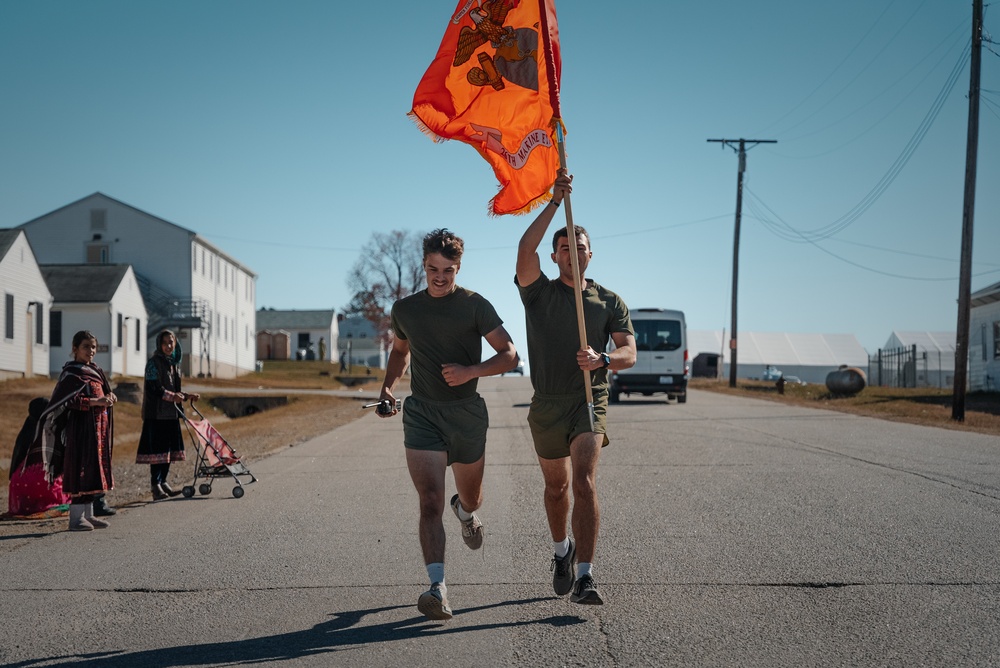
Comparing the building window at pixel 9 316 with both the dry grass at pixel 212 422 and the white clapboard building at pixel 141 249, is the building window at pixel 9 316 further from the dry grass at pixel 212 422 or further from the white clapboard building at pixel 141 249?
the white clapboard building at pixel 141 249

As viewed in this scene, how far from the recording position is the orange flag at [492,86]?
702 cm

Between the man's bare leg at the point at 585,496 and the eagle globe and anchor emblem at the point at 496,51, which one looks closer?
the man's bare leg at the point at 585,496

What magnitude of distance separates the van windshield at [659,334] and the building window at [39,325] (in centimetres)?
2234

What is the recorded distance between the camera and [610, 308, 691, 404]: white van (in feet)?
96.9

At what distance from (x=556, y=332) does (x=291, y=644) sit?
224cm

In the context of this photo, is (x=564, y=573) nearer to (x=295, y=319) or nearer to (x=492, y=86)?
(x=492, y=86)

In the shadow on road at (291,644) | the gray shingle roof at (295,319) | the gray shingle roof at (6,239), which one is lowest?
the shadow on road at (291,644)

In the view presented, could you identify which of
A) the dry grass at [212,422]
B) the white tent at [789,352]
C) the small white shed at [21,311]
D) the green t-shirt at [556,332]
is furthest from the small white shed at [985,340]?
the green t-shirt at [556,332]

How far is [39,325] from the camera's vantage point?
38.3m

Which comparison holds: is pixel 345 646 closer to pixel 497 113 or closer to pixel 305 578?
pixel 305 578

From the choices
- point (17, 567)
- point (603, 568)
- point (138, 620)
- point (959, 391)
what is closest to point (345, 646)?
point (138, 620)

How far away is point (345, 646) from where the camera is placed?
493cm

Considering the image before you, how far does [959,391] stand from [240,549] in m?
19.2

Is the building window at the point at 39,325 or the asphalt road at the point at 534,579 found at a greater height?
the building window at the point at 39,325
